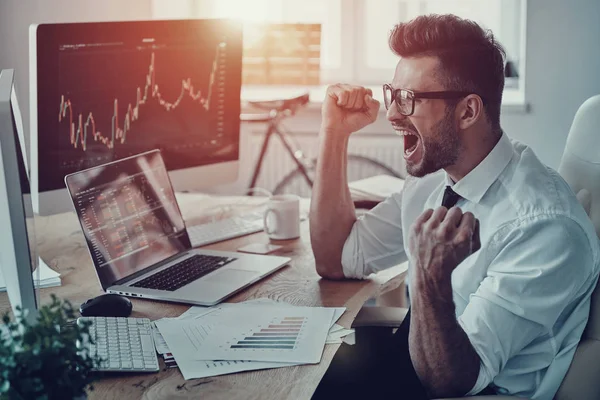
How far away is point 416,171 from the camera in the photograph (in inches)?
61.3

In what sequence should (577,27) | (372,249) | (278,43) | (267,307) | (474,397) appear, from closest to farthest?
1. (474,397)
2. (267,307)
3. (372,249)
4. (577,27)
5. (278,43)

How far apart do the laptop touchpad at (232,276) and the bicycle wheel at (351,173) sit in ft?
7.06

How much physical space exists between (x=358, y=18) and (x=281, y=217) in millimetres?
2253

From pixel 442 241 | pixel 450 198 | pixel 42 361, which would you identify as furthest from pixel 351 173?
pixel 42 361

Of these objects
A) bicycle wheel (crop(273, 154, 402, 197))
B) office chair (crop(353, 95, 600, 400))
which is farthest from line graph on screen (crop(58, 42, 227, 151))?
bicycle wheel (crop(273, 154, 402, 197))

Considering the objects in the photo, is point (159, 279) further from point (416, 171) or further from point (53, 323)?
point (53, 323)

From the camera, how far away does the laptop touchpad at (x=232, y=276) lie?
1595 mm

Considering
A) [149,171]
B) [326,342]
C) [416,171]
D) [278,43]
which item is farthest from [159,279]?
[278,43]

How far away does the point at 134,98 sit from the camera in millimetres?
1980

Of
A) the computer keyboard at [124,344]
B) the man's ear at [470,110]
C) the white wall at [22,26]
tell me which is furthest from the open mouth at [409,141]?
the white wall at [22,26]

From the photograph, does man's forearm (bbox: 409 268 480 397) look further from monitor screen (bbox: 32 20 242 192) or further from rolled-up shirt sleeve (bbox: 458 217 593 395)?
monitor screen (bbox: 32 20 242 192)

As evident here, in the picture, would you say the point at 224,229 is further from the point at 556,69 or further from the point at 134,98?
the point at 556,69

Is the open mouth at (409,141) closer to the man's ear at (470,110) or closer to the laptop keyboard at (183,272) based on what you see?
the man's ear at (470,110)

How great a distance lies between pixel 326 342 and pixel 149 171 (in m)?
0.65
